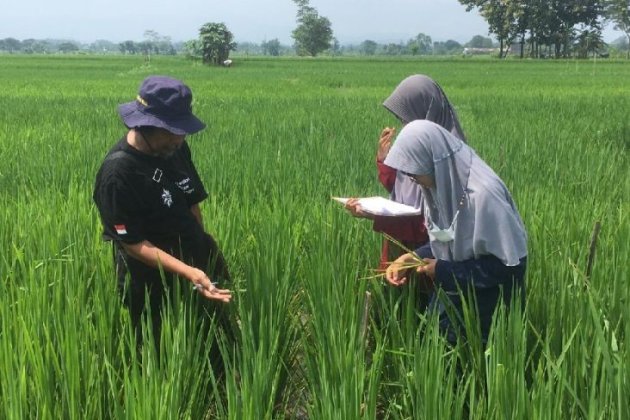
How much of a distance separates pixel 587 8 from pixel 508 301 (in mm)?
48747

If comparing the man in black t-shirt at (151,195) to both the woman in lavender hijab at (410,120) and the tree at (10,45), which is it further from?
the tree at (10,45)

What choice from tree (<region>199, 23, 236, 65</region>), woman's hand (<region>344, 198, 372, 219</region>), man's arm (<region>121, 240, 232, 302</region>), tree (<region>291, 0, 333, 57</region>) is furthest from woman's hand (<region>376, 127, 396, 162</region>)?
tree (<region>291, 0, 333, 57</region>)

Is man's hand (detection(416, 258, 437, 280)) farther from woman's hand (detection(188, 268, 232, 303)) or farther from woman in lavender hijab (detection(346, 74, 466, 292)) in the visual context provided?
woman's hand (detection(188, 268, 232, 303))

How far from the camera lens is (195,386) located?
1551mm

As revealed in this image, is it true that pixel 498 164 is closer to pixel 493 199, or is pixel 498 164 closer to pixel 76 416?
pixel 493 199

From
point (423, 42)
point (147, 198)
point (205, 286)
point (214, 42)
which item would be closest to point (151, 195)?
point (147, 198)

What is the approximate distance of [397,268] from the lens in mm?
1773

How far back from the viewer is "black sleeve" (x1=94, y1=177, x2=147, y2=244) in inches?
67.3

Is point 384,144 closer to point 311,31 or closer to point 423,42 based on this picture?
point 311,31

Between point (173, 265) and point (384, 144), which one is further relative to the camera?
point (384, 144)

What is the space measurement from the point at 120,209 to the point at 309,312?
2.40ft

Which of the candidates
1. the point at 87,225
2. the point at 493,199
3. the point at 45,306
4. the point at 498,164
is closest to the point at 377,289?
the point at 493,199

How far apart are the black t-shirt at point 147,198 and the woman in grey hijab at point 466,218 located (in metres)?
0.64

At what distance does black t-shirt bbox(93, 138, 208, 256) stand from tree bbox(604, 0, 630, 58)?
46921 millimetres
